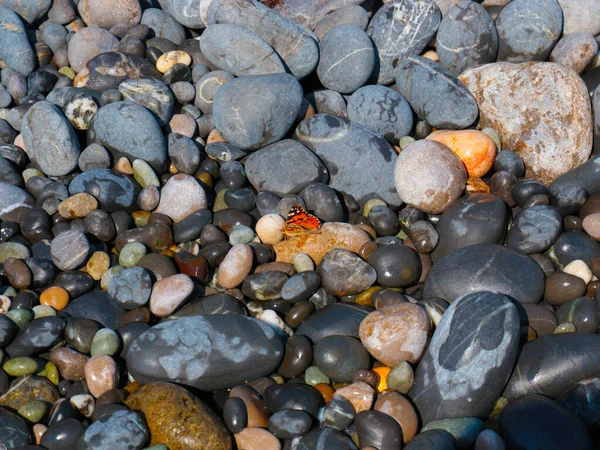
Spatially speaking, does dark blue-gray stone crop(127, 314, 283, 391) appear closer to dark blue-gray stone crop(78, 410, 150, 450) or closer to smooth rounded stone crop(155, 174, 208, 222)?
dark blue-gray stone crop(78, 410, 150, 450)

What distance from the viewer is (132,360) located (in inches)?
137

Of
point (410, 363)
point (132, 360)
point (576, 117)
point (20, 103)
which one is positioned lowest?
point (20, 103)

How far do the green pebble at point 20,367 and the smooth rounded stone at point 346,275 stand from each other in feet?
6.07

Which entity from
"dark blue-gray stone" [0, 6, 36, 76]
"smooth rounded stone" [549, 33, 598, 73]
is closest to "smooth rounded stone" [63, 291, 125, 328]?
"dark blue-gray stone" [0, 6, 36, 76]

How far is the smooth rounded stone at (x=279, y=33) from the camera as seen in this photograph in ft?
18.6

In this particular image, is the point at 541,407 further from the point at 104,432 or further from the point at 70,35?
the point at 70,35

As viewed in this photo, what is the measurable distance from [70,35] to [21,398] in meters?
4.33

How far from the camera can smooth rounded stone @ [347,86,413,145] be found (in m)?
5.32

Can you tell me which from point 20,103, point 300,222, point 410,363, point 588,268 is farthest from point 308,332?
point 20,103

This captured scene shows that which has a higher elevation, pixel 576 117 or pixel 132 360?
pixel 576 117

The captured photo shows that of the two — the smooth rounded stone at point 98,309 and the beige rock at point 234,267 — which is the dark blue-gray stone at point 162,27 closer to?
the beige rock at point 234,267

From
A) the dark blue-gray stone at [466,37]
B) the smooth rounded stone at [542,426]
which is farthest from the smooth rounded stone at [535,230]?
the dark blue-gray stone at [466,37]

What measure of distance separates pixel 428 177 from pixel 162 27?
345 cm

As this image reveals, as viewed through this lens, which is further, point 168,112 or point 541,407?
point 168,112
